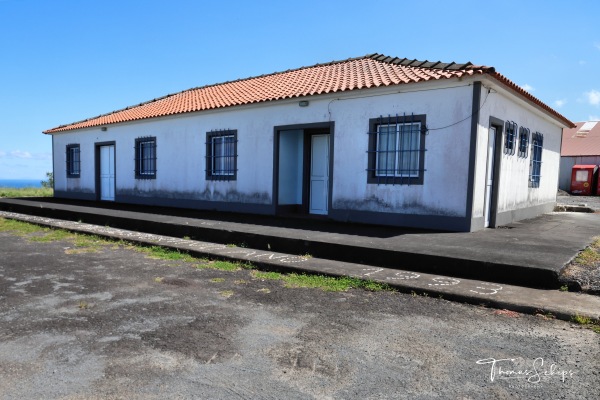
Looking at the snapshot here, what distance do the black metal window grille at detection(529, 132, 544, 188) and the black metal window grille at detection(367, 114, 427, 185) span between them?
4749mm

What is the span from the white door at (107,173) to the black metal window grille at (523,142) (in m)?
13.4

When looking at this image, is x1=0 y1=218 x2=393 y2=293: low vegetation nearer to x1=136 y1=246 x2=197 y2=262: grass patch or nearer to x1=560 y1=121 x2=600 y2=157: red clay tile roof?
x1=136 y1=246 x2=197 y2=262: grass patch

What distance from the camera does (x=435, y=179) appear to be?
8.09 metres

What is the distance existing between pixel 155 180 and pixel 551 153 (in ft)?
42.0

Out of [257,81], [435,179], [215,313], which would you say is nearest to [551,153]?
[435,179]

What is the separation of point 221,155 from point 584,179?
81.9 ft

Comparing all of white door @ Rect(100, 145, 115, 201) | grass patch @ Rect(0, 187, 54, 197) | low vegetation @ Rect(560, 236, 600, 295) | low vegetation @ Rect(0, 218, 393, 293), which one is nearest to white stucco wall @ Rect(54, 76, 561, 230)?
white door @ Rect(100, 145, 115, 201)

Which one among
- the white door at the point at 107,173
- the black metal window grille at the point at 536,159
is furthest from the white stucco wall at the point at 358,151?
the white door at the point at 107,173

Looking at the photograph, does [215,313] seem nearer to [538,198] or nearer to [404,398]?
[404,398]

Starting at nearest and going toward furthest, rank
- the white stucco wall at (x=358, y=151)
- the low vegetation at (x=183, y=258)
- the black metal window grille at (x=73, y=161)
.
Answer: the low vegetation at (x=183, y=258) < the white stucco wall at (x=358, y=151) < the black metal window grille at (x=73, y=161)

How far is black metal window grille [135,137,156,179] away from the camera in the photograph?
1395cm
